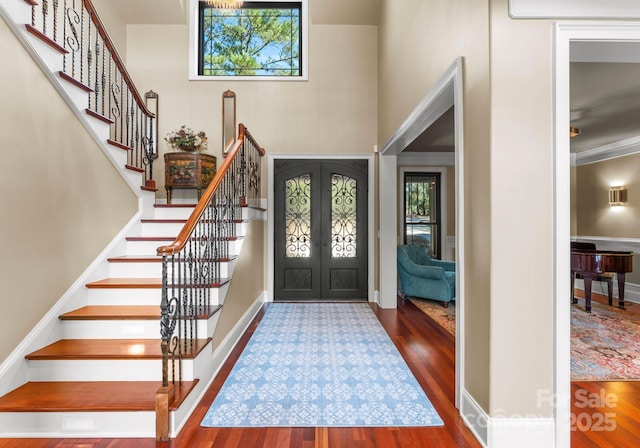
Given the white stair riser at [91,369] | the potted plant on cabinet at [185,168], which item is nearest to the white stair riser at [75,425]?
the white stair riser at [91,369]

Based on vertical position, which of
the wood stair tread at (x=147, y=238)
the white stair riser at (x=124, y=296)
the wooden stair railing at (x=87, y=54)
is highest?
the wooden stair railing at (x=87, y=54)

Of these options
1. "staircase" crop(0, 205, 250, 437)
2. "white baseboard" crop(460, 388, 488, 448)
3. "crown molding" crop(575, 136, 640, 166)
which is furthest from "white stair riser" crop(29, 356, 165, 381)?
"crown molding" crop(575, 136, 640, 166)

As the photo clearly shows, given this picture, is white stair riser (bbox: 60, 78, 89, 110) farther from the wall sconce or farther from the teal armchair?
the wall sconce

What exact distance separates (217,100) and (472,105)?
4.34m

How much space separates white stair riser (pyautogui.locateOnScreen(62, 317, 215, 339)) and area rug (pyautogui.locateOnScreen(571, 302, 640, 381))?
3303 mm

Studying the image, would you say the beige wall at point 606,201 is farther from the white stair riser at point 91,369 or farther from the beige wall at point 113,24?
the beige wall at point 113,24

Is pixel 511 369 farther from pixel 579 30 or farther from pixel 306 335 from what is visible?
pixel 306 335

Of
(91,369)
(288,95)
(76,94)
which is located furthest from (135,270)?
(288,95)

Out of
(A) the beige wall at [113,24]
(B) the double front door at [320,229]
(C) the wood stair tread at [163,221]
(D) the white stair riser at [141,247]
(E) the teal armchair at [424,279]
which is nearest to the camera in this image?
(D) the white stair riser at [141,247]

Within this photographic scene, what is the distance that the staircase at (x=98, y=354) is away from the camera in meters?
1.94

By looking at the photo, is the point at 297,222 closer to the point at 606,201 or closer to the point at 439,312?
the point at 439,312

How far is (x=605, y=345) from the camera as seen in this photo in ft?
11.2

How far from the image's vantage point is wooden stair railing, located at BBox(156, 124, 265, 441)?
79.5 inches

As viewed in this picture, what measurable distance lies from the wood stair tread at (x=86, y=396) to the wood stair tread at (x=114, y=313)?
46 cm
